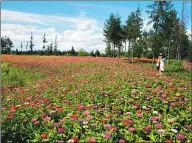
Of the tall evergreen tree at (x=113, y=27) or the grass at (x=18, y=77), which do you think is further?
the tall evergreen tree at (x=113, y=27)

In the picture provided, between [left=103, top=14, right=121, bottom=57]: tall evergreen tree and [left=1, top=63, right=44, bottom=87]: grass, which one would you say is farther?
[left=103, top=14, right=121, bottom=57]: tall evergreen tree

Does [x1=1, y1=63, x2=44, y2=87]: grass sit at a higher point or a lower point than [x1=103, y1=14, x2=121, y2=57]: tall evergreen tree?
lower

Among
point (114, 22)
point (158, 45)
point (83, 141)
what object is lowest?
point (83, 141)

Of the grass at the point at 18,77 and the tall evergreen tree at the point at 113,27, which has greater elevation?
the tall evergreen tree at the point at 113,27

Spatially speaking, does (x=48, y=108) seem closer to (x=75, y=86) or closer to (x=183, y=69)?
(x=75, y=86)

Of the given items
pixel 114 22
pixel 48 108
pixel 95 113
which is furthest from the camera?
pixel 114 22

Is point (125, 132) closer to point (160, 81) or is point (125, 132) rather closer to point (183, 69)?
point (160, 81)

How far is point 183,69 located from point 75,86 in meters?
17.9

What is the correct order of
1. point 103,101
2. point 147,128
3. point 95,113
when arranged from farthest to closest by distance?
point 103,101, point 95,113, point 147,128

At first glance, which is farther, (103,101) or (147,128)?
(103,101)

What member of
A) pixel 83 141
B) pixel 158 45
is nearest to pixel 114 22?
pixel 158 45

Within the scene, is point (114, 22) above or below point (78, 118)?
above

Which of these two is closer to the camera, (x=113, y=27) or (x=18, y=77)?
(x=18, y=77)

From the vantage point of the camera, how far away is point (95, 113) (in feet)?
20.5
